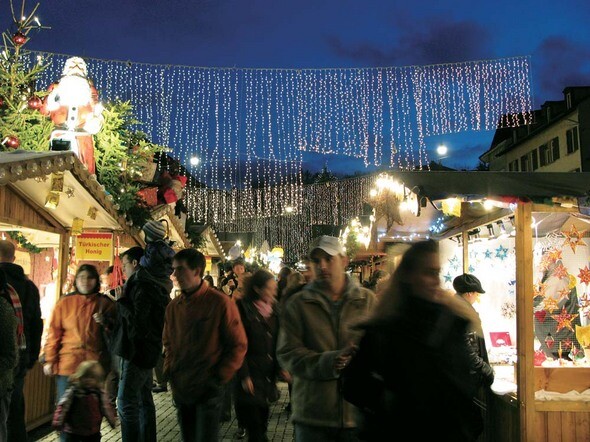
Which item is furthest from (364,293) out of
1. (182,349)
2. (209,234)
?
(209,234)

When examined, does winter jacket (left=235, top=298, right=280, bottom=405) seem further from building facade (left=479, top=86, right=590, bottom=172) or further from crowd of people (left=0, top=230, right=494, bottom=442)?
building facade (left=479, top=86, right=590, bottom=172)

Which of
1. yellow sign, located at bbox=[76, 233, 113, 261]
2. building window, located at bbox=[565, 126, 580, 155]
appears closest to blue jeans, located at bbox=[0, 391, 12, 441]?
yellow sign, located at bbox=[76, 233, 113, 261]

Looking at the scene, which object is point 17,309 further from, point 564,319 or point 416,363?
point 564,319

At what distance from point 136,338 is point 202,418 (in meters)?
1.21

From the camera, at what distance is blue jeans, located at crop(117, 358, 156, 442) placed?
5.23m

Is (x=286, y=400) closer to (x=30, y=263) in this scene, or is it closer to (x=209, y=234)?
(x=30, y=263)

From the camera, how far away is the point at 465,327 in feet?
8.68

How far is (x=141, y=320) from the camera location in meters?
5.20

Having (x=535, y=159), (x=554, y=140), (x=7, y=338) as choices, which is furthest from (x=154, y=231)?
(x=535, y=159)

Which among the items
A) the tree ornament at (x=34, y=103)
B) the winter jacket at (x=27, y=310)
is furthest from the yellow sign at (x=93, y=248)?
the winter jacket at (x=27, y=310)

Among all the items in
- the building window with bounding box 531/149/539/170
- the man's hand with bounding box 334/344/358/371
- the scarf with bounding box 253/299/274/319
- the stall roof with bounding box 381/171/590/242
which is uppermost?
the building window with bounding box 531/149/539/170

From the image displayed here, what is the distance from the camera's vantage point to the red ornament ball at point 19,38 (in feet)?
31.4

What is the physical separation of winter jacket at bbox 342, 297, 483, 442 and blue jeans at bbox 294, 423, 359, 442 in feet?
3.14

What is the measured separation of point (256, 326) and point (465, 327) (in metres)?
3.04
